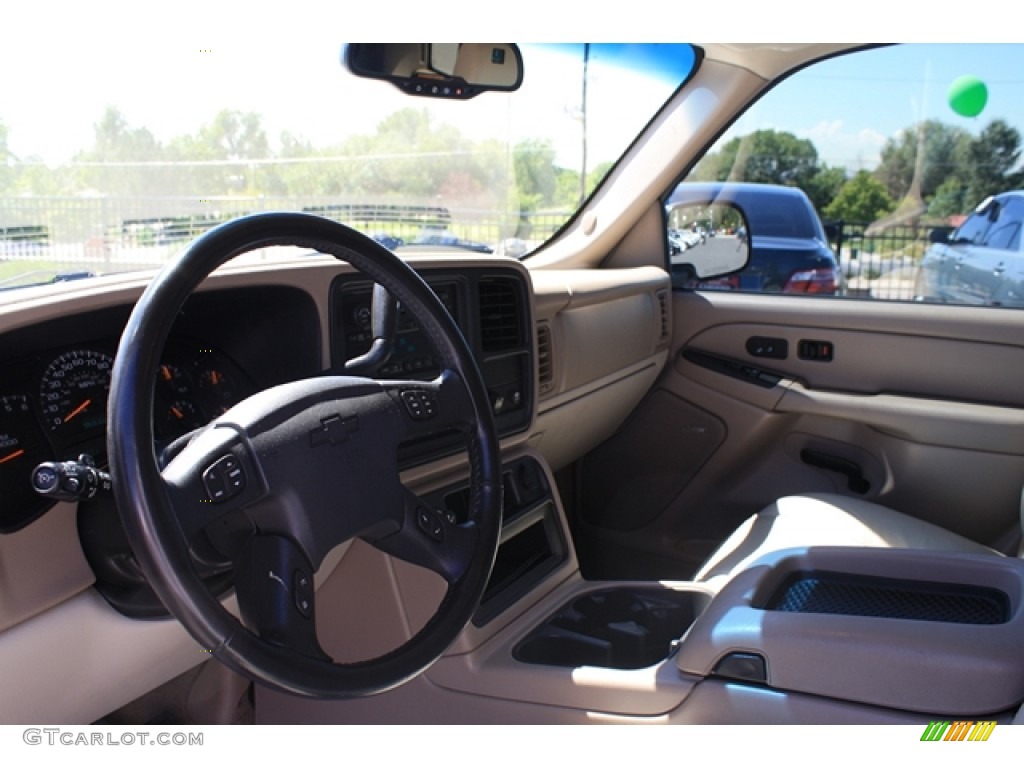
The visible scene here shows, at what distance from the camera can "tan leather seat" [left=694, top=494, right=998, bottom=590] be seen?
2.07m

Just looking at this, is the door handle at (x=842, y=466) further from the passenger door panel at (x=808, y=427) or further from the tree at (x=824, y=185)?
the tree at (x=824, y=185)

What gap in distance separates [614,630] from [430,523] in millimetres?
821

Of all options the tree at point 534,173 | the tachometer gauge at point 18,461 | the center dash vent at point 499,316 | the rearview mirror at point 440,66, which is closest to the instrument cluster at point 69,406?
the tachometer gauge at point 18,461

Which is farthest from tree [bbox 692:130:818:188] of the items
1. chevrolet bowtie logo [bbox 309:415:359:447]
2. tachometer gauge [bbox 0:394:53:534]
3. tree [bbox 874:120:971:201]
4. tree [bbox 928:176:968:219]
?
tachometer gauge [bbox 0:394:53:534]

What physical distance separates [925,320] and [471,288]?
1.45 metres

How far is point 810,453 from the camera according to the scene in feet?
9.55

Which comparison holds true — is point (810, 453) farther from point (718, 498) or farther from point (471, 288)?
point (471, 288)

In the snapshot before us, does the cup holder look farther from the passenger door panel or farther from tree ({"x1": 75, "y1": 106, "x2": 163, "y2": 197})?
tree ({"x1": 75, "y1": 106, "x2": 163, "y2": 197})

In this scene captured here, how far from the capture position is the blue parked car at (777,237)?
2.95 m

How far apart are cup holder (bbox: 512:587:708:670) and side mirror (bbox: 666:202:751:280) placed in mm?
1375

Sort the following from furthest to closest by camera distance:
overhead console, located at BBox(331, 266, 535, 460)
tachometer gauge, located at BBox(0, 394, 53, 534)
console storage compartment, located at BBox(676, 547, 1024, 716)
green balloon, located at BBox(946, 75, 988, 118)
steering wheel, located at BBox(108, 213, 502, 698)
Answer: green balloon, located at BBox(946, 75, 988, 118) → overhead console, located at BBox(331, 266, 535, 460) → console storage compartment, located at BBox(676, 547, 1024, 716) → tachometer gauge, located at BBox(0, 394, 53, 534) → steering wheel, located at BBox(108, 213, 502, 698)

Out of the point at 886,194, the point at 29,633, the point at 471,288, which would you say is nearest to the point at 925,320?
the point at 886,194

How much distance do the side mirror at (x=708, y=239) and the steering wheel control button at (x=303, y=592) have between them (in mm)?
2292
